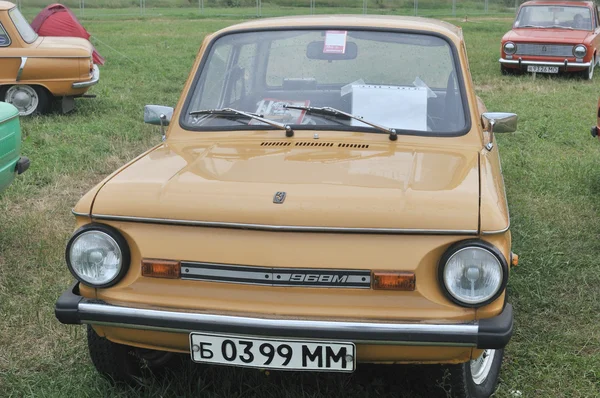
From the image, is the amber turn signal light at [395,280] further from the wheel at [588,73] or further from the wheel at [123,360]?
the wheel at [588,73]

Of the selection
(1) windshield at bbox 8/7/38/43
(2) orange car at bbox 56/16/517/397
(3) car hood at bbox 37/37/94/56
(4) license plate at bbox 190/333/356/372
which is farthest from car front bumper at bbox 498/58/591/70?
(4) license plate at bbox 190/333/356/372

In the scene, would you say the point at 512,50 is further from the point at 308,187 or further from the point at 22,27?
the point at 308,187

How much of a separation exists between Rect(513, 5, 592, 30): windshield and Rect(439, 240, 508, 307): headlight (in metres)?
13.3

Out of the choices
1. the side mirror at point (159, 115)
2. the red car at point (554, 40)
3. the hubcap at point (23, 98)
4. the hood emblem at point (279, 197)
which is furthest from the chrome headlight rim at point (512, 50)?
the hood emblem at point (279, 197)

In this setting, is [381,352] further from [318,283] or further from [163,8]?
[163,8]

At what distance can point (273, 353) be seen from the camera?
2.98 meters

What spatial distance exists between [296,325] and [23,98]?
27.7 feet

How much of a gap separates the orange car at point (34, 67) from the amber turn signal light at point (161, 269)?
25.9ft

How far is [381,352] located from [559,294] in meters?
A: 2.21

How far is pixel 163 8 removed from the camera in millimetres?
36125

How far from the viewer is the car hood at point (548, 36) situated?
14398 mm

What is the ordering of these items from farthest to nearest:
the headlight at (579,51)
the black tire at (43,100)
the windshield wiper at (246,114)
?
the headlight at (579,51) < the black tire at (43,100) < the windshield wiper at (246,114)

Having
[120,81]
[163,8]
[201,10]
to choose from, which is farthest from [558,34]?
[163,8]

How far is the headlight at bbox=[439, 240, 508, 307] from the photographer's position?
2.90m
